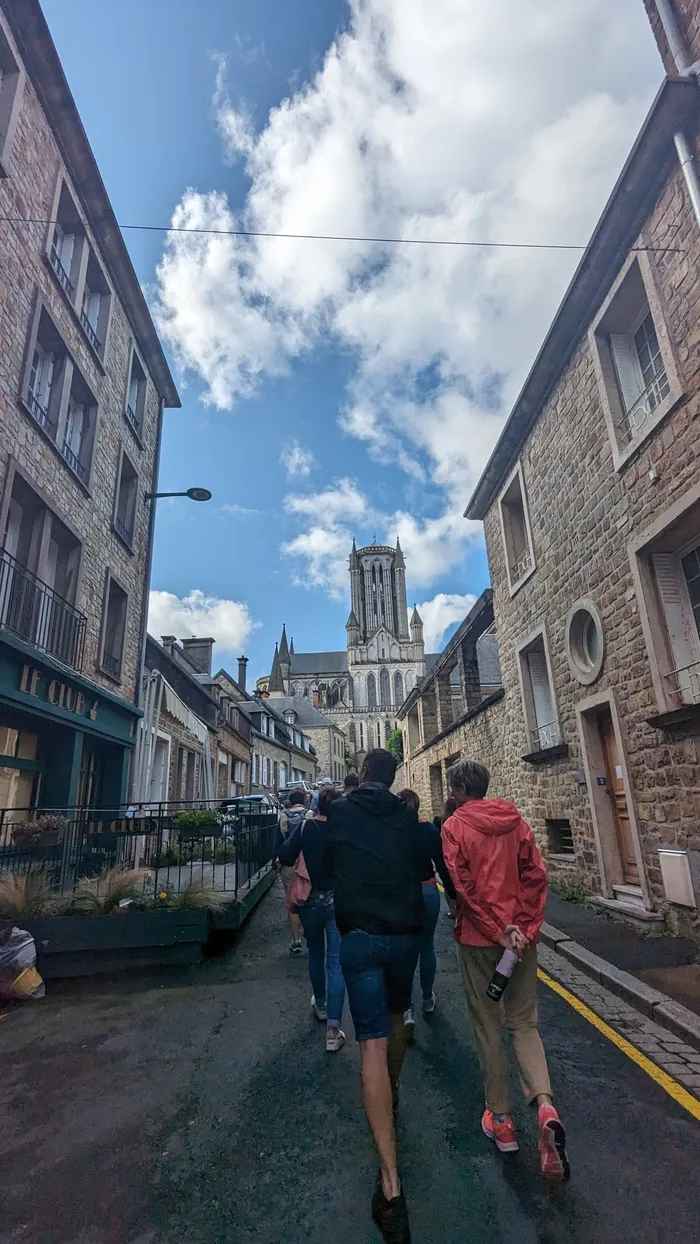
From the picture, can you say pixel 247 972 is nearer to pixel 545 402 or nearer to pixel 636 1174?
pixel 636 1174

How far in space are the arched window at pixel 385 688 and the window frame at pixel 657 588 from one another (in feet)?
240

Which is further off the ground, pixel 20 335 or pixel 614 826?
pixel 20 335

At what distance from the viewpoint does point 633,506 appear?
7.29 meters

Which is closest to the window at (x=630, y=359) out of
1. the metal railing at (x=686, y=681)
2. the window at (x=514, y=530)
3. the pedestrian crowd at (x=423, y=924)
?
the metal railing at (x=686, y=681)

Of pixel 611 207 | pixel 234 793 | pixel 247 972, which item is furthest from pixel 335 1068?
pixel 234 793

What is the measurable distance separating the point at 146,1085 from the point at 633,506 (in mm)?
7272

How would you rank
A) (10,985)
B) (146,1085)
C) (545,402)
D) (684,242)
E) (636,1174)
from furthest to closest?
1. (545,402)
2. (684,242)
3. (10,985)
4. (146,1085)
5. (636,1174)

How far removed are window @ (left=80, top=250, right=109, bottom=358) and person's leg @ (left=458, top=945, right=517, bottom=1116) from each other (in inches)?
447

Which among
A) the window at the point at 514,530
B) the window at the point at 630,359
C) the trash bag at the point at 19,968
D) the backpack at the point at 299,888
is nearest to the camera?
the backpack at the point at 299,888

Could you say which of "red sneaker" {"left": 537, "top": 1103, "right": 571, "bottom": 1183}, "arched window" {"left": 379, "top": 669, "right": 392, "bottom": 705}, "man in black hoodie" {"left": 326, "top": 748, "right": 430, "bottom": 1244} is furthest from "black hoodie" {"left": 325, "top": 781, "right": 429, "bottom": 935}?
"arched window" {"left": 379, "top": 669, "right": 392, "bottom": 705}

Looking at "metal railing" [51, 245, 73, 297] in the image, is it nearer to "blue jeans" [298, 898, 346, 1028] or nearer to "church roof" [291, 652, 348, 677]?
"blue jeans" [298, 898, 346, 1028]

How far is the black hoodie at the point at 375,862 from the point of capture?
2.77 meters

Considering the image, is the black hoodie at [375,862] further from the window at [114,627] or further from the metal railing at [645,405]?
the window at [114,627]

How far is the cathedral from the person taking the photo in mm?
77938
